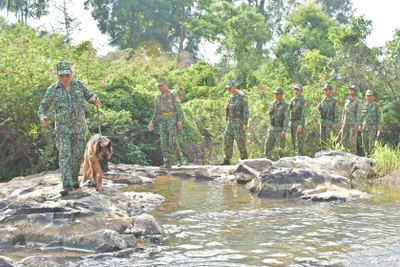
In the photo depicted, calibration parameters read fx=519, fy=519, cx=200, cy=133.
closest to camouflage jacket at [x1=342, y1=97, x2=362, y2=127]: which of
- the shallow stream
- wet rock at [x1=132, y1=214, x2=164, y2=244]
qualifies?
the shallow stream

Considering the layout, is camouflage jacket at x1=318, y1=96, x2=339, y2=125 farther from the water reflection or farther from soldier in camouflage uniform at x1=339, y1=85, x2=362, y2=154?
the water reflection

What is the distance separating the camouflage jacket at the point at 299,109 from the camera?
42.5 feet

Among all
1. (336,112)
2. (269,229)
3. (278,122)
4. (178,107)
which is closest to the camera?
(269,229)

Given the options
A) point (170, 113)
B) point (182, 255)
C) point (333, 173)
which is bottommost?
point (182, 255)

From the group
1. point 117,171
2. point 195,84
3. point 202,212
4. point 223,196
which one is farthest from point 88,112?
point 195,84

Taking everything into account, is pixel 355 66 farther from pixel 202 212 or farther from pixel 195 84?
pixel 202 212

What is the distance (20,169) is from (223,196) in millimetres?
5342

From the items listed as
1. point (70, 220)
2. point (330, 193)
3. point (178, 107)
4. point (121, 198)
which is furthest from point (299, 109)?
point (70, 220)

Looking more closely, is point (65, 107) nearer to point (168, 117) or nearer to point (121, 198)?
point (121, 198)

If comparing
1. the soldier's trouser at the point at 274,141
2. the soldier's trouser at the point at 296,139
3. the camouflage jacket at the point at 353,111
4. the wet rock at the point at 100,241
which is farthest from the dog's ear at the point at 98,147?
the camouflage jacket at the point at 353,111

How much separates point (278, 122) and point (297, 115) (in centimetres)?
81

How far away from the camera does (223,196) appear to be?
9.32 metres

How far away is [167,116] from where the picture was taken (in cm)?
1212

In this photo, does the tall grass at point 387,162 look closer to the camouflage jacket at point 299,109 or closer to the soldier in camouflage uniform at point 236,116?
the camouflage jacket at point 299,109
